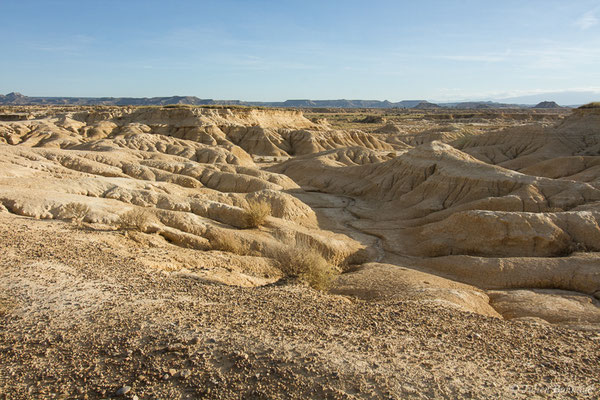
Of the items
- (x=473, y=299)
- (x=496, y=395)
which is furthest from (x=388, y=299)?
(x=496, y=395)

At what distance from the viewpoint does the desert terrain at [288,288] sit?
6309 mm

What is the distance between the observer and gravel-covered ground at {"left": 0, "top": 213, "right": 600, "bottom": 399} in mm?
6062

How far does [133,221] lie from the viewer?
13.5 metres

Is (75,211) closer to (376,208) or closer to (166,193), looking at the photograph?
(166,193)

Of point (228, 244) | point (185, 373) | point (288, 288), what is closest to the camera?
point (185, 373)

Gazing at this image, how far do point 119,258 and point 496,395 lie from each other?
8681 millimetres

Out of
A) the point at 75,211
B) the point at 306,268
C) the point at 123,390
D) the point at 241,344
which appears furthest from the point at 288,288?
the point at 75,211

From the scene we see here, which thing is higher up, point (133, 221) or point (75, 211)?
point (75, 211)

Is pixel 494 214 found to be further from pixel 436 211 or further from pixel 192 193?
pixel 192 193

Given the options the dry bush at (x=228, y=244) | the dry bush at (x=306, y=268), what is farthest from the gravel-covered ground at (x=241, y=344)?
the dry bush at (x=228, y=244)

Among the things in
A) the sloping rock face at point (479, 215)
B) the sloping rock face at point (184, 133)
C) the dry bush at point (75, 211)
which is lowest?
the sloping rock face at point (479, 215)

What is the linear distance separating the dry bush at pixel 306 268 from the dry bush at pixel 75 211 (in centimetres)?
649

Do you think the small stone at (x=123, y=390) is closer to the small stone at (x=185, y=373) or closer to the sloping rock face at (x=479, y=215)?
the small stone at (x=185, y=373)

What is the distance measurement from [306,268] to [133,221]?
18.9 feet
